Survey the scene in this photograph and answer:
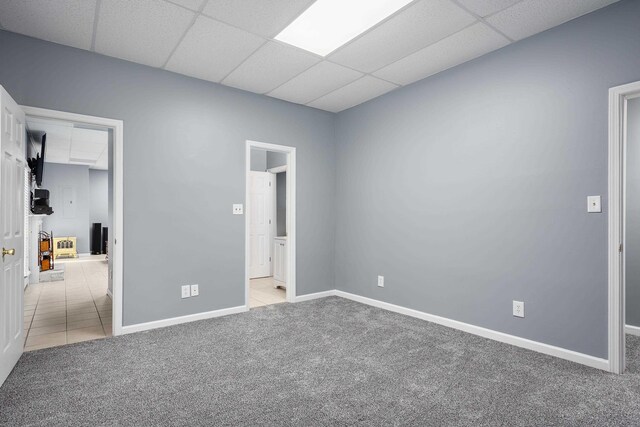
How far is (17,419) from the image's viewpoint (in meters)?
1.84

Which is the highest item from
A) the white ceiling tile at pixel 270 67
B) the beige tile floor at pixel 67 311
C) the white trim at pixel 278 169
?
the white ceiling tile at pixel 270 67

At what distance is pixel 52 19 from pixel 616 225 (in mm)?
4412

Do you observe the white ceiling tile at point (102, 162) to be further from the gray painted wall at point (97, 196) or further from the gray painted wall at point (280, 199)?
the gray painted wall at point (280, 199)

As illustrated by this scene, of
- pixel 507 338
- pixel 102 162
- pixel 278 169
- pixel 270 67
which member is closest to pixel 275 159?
pixel 278 169

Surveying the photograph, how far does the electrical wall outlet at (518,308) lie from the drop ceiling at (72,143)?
558 centimetres

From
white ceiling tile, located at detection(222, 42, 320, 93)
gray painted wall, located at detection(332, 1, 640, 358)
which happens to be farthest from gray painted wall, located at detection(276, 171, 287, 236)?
white ceiling tile, located at detection(222, 42, 320, 93)

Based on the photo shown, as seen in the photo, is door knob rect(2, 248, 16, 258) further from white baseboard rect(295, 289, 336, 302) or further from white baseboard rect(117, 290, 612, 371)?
white baseboard rect(295, 289, 336, 302)

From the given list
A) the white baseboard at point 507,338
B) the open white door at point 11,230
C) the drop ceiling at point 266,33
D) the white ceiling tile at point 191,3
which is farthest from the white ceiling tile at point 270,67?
the white baseboard at point 507,338

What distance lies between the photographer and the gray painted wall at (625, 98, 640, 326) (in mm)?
3229

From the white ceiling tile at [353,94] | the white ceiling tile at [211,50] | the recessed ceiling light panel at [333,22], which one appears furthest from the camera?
the white ceiling tile at [353,94]

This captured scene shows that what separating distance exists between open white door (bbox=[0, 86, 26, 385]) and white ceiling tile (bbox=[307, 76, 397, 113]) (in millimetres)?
3003

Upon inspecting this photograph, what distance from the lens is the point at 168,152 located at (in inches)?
138

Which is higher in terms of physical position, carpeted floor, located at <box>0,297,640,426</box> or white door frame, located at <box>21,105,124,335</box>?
white door frame, located at <box>21,105,124,335</box>

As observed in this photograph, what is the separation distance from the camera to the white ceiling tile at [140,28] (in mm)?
2424
